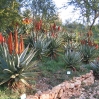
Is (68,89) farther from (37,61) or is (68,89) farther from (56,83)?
(37,61)

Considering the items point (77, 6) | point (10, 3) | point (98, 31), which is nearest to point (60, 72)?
point (10, 3)

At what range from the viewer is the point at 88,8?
21.8m

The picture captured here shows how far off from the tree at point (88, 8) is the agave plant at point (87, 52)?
10.5 meters

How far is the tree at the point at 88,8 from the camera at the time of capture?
21.2 metres

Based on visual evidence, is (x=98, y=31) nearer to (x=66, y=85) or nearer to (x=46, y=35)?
(x=46, y=35)

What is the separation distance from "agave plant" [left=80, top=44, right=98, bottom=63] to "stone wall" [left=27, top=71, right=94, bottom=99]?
1.71 m

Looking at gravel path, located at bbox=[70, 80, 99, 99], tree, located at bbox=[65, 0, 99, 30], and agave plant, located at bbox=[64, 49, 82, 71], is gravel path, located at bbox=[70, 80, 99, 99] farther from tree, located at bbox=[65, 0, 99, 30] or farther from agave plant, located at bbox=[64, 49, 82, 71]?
tree, located at bbox=[65, 0, 99, 30]

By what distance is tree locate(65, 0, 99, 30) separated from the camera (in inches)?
836

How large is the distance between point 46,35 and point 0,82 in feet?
14.4

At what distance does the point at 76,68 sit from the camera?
29.9ft

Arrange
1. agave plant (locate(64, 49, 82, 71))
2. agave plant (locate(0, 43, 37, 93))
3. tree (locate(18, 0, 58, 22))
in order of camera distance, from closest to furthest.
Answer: agave plant (locate(0, 43, 37, 93)) → agave plant (locate(64, 49, 82, 71)) → tree (locate(18, 0, 58, 22))

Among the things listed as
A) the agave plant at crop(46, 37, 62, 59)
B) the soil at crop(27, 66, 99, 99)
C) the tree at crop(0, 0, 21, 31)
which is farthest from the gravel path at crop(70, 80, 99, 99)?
the tree at crop(0, 0, 21, 31)

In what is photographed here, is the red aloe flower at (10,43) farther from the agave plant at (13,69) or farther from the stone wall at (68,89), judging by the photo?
the stone wall at (68,89)

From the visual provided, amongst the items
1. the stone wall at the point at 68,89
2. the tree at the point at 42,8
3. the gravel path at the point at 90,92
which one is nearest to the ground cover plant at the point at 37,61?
the stone wall at the point at 68,89
